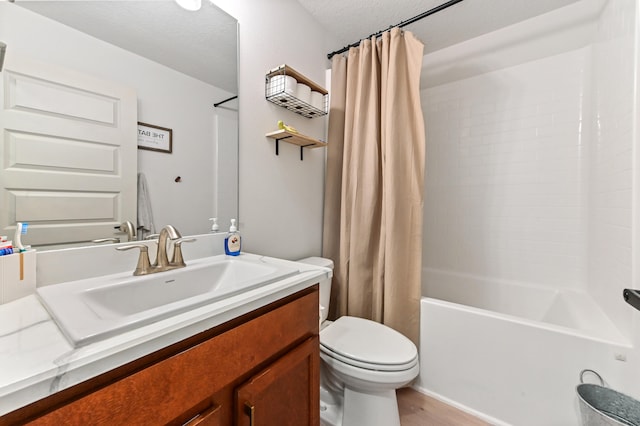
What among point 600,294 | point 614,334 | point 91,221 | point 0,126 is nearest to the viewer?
point 0,126

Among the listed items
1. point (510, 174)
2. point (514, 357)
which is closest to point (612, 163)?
point (510, 174)

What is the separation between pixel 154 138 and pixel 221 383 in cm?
88

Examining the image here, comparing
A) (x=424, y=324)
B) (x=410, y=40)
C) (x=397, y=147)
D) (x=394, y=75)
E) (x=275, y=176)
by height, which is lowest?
(x=424, y=324)

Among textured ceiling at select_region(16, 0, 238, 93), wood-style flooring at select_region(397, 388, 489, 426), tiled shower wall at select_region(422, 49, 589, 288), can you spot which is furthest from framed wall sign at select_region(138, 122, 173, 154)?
tiled shower wall at select_region(422, 49, 589, 288)

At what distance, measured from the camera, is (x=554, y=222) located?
6.03ft

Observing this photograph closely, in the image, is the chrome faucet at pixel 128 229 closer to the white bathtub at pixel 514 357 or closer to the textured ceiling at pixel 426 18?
the white bathtub at pixel 514 357

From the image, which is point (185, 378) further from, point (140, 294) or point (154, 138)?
point (154, 138)

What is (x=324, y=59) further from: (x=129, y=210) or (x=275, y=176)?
(x=129, y=210)

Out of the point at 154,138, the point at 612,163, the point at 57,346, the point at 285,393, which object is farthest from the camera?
the point at 612,163

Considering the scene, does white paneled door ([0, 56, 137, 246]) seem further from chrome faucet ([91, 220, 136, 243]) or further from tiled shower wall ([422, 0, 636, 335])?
tiled shower wall ([422, 0, 636, 335])

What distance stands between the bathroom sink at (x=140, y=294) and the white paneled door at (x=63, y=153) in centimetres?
19

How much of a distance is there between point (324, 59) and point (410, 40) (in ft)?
1.96

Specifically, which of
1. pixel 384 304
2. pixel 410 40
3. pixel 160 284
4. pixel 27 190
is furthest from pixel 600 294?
pixel 27 190

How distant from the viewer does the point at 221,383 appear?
23.2 inches
